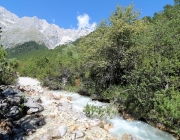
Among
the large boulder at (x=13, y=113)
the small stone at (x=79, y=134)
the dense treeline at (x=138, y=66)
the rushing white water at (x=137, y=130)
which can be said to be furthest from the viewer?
the large boulder at (x=13, y=113)

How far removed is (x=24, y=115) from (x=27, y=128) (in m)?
3.29

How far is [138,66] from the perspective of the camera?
21.8 m

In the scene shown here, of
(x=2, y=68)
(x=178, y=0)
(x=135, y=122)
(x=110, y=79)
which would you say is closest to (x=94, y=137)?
(x=135, y=122)

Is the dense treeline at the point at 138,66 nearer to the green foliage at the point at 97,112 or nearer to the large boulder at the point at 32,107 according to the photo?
the green foliage at the point at 97,112

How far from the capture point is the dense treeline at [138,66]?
650 inches

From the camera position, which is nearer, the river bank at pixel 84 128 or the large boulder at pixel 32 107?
the river bank at pixel 84 128

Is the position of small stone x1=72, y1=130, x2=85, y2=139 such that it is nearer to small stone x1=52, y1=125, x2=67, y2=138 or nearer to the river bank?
the river bank

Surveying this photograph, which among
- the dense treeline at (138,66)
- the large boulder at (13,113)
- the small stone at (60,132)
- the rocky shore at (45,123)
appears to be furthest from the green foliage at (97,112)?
the large boulder at (13,113)

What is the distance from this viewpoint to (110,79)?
24.4 meters

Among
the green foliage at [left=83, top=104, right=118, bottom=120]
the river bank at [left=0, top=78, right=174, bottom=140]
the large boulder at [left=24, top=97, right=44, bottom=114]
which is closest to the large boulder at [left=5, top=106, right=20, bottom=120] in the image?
the large boulder at [left=24, top=97, right=44, bottom=114]

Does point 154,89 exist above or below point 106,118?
above

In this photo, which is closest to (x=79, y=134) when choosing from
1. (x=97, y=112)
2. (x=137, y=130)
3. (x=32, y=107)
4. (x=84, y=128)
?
(x=84, y=128)

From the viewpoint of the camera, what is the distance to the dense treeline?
1650 centimetres

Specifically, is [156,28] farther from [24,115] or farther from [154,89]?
[24,115]
